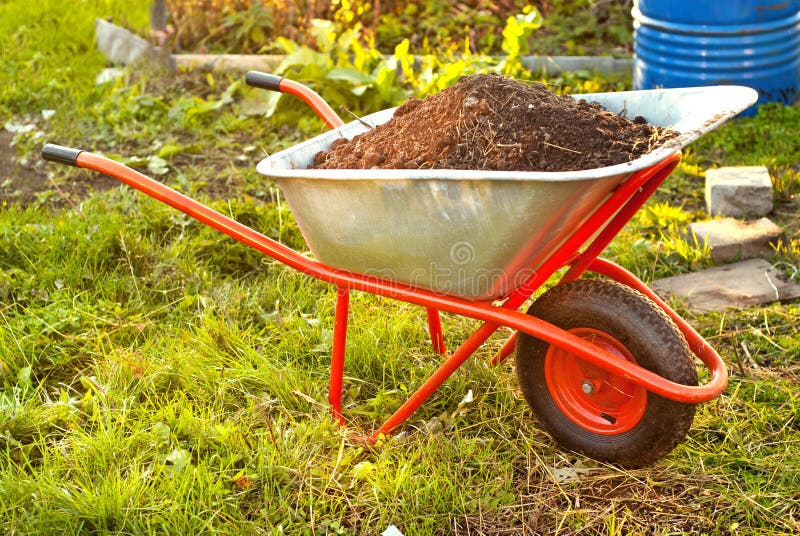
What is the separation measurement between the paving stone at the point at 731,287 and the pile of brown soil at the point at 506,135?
1100 millimetres

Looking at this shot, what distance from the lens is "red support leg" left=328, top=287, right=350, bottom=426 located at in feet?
7.75

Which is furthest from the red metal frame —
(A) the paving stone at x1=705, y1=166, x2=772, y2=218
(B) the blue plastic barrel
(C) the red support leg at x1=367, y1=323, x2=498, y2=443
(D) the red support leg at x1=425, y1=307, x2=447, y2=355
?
(B) the blue plastic barrel

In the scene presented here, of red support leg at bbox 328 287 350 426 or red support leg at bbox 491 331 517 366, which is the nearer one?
red support leg at bbox 328 287 350 426

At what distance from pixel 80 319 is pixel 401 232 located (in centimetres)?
151

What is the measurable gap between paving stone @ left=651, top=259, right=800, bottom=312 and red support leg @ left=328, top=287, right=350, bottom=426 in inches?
53.4

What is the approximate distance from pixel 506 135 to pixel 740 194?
192cm

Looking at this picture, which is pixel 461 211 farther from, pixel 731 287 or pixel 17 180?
pixel 17 180

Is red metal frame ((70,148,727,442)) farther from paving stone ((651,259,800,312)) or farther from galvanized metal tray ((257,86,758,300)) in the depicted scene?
paving stone ((651,259,800,312))

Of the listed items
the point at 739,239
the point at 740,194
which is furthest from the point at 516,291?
the point at 740,194

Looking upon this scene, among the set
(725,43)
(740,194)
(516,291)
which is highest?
(516,291)

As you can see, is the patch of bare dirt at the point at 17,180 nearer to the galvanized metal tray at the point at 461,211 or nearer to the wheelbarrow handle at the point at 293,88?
the wheelbarrow handle at the point at 293,88

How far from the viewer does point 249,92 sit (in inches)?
191

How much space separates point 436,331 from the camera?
Result: 2.82 metres

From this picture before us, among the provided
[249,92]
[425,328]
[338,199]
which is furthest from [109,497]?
[249,92]
